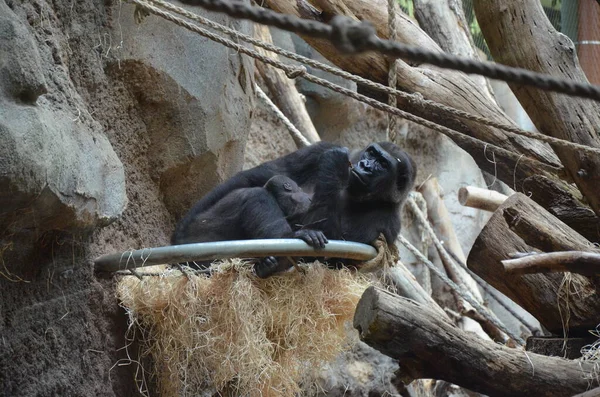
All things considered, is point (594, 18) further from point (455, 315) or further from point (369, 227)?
point (369, 227)

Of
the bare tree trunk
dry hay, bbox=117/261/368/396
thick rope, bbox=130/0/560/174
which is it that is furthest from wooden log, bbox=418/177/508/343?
dry hay, bbox=117/261/368/396

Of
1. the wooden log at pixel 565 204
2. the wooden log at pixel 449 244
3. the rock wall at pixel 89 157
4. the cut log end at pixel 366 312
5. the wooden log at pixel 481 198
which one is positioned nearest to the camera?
the rock wall at pixel 89 157

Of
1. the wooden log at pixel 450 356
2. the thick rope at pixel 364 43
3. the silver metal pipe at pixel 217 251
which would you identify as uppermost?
the thick rope at pixel 364 43

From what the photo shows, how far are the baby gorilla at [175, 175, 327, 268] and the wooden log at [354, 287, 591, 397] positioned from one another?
0.83 meters

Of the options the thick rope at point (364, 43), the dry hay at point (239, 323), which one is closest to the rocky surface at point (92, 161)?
the dry hay at point (239, 323)

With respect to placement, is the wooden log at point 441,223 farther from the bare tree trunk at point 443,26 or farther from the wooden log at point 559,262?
the wooden log at point 559,262

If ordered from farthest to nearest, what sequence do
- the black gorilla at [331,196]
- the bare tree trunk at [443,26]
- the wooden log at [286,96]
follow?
the wooden log at [286,96]
the bare tree trunk at [443,26]
the black gorilla at [331,196]

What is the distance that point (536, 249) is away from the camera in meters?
3.70

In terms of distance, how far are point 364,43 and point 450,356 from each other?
186 cm

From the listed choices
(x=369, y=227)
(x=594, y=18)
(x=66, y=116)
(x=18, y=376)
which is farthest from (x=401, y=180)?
(x=594, y=18)

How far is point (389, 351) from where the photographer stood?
9.02ft

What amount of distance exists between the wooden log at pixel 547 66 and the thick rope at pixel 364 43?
265 centimetres

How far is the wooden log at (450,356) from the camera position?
2658 mm

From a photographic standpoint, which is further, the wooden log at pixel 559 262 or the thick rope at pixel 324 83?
the thick rope at pixel 324 83
